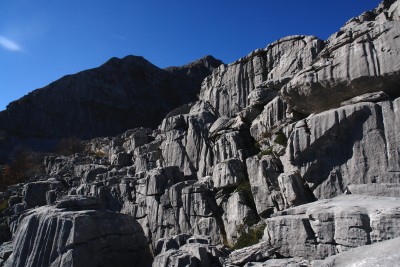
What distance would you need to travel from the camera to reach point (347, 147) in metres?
20.5

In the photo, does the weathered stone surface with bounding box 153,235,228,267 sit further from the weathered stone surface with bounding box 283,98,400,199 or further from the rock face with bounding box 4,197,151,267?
the weathered stone surface with bounding box 283,98,400,199

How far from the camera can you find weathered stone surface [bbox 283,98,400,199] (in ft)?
62.2

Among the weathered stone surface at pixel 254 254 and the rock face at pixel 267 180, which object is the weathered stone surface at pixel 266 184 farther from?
the weathered stone surface at pixel 254 254

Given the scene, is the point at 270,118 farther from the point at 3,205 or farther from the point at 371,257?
the point at 3,205

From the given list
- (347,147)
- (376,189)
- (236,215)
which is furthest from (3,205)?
(376,189)

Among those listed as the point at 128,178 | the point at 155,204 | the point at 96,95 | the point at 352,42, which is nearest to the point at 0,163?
the point at 96,95

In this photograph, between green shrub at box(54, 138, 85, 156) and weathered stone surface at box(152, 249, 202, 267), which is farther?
green shrub at box(54, 138, 85, 156)

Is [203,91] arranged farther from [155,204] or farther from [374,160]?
[374,160]

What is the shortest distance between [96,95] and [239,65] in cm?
7060

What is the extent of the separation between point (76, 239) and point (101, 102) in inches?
3362

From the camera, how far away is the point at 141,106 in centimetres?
10969

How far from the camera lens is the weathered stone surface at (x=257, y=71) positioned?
34906 mm

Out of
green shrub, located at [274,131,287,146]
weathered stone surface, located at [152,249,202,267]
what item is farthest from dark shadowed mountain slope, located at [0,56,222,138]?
weathered stone surface, located at [152,249,202,267]

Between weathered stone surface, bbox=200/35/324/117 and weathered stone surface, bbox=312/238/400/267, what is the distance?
68.9ft
